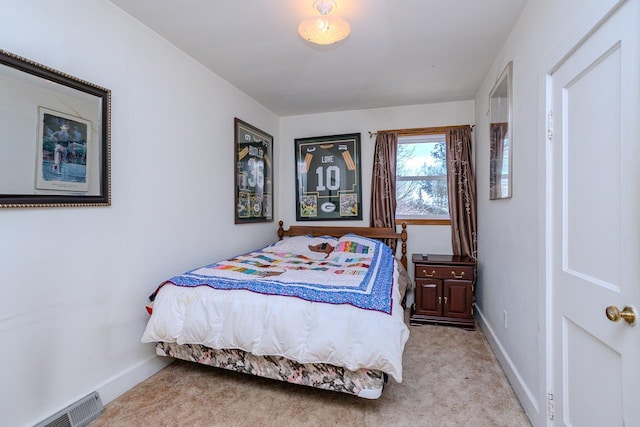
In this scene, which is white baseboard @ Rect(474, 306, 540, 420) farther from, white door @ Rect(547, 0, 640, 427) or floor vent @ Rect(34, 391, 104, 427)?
floor vent @ Rect(34, 391, 104, 427)

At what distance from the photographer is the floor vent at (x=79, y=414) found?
1.58 meters

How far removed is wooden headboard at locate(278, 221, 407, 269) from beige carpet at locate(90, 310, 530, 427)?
1.62m

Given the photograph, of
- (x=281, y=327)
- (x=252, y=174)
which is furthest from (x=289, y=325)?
(x=252, y=174)

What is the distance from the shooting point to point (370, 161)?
3.93 meters

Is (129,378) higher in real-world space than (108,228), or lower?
lower

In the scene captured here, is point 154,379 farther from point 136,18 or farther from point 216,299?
point 136,18

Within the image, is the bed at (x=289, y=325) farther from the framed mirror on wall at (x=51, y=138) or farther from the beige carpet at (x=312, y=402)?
the framed mirror on wall at (x=51, y=138)

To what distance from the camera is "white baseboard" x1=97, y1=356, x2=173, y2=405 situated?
1.87 m

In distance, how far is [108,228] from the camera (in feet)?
6.23

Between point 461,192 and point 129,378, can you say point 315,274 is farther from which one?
point 461,192

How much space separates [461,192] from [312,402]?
276 centimetres

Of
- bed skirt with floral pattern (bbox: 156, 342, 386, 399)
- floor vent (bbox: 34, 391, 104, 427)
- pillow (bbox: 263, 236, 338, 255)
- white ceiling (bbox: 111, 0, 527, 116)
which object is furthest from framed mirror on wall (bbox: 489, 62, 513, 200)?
floor vent (bbox: 34, 391, 104, 427)

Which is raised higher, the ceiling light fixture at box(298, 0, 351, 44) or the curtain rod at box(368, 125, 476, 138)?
the ceiling light fixture at box(298, 0, 351, 44)

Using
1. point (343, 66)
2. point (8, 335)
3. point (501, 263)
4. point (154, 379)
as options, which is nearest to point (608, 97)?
point (501, 263)
